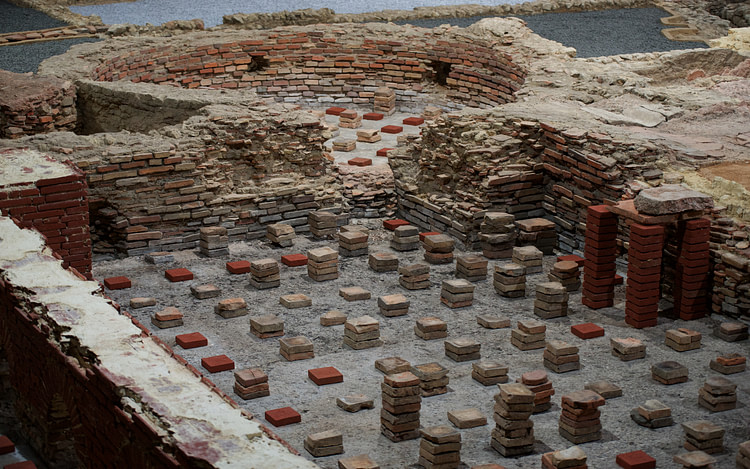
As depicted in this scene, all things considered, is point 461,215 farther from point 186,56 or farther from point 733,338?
point 186,56

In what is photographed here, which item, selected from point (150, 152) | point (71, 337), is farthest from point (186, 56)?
point (71, 337)

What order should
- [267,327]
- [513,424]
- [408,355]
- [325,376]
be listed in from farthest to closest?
[267,327], [408,355], [325,376], [513,424]

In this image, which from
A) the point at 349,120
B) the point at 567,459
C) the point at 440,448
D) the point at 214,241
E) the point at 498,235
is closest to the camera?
the point at 567,459

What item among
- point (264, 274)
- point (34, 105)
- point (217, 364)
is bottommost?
point (217, 364)

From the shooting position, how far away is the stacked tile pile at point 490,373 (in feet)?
31.3

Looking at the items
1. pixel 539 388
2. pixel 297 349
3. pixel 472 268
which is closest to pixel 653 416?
pixel 539 388

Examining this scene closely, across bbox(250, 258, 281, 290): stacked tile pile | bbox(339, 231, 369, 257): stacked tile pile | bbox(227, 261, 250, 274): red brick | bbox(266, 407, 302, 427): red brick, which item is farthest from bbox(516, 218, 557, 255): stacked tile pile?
bbox(266, 407, 302, 427): red brick

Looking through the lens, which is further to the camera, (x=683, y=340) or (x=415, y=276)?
(x=415, y=276)

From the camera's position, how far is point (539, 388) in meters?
9.19

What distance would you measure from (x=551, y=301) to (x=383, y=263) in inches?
75.0

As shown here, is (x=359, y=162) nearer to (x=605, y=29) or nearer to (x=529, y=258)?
(x=529, y=258)

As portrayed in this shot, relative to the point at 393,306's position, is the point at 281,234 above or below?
above

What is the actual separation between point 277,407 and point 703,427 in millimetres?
3260

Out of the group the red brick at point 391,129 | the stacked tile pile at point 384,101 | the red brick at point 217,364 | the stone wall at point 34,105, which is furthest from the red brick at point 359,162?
the red brick at point 217,364
